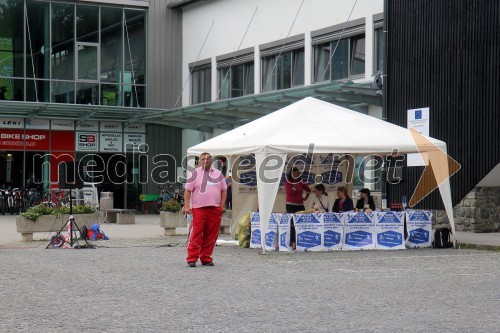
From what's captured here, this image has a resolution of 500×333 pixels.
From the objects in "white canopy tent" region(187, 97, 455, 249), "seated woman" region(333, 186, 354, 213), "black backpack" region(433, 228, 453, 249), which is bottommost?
"black backpack" region(433, 228, 453, 249)

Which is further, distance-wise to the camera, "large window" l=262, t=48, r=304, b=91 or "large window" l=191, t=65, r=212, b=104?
"large window" l=191, t=65, r=212, b=104

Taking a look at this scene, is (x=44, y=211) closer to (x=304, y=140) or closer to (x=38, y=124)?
(x=304, y=140)

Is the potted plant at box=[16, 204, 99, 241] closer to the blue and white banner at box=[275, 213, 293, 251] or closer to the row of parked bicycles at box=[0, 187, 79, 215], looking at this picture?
the blue and white banner at box=[275, 213, 293, 251]

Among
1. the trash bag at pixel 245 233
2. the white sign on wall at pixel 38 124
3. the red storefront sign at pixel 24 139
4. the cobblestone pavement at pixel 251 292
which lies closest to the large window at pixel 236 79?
the white sign on wall at pixel 38 124

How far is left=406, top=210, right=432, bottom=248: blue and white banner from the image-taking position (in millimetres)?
20312

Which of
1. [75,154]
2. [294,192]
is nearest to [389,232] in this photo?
[294,192]

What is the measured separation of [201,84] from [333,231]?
68.9ft

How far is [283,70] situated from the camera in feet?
112

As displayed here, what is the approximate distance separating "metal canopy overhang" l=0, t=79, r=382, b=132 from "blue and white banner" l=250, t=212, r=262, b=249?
25.4 feet

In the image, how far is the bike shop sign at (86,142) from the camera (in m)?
38.5

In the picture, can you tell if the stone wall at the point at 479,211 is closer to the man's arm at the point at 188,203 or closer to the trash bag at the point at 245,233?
the trash bag at the point at 245,233

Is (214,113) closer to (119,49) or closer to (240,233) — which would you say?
(119,49)

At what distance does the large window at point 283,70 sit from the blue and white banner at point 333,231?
1396cm

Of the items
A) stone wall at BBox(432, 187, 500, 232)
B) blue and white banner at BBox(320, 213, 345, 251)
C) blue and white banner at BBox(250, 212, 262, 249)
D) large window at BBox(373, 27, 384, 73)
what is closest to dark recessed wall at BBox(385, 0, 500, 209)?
stone wall at BBox(432, 187, 500, 232)
